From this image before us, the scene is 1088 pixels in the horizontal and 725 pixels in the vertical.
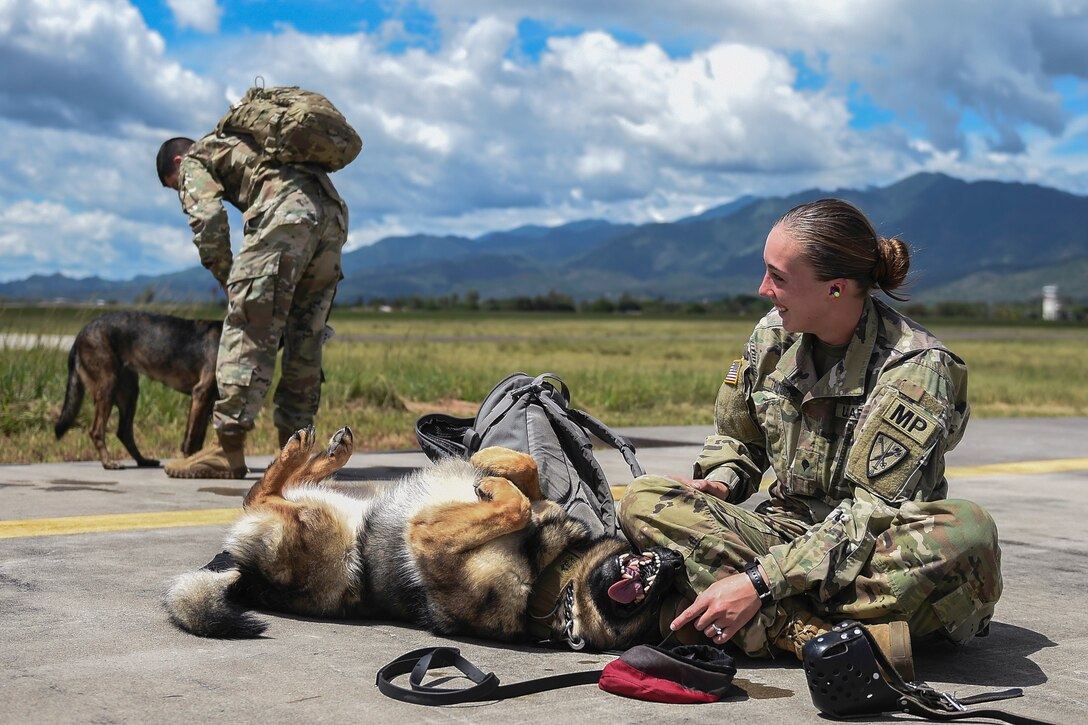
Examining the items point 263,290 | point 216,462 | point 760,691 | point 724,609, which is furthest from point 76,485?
point 760,691

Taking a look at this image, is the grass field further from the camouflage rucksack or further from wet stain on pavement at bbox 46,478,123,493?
the camouflage rucksack

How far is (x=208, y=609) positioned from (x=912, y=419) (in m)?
2.27

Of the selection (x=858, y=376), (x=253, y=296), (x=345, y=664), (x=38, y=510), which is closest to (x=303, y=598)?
(x=345, y=664)

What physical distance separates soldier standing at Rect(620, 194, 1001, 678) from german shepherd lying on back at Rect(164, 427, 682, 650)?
20cm

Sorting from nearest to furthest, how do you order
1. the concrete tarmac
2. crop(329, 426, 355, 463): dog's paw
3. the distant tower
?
the concrete tarmac → crop(329, 426, 355, 463): dog's paw → the distant tower

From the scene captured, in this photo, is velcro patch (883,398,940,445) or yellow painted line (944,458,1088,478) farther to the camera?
yellow painted line (944,458,1088,478)

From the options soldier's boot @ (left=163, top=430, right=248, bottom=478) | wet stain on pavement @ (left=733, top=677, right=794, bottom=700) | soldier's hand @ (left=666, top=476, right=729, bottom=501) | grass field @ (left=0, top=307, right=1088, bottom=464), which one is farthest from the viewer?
grass field @ (left=0, top=307, right=1088, bottom=464)

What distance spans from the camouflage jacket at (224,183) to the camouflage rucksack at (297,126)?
0.09 m

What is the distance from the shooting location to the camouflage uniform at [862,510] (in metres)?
3.46

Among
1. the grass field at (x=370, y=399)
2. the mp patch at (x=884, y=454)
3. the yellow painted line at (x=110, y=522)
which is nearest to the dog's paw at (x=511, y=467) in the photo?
the mp patch at (x=884, y=454)

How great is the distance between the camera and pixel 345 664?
3.42 meters

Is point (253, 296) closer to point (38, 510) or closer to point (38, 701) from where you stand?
point (38, 510)

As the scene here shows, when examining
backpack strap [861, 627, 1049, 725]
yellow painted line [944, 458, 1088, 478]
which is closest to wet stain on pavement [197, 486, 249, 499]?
backpack strap [861, 627, 1049, 725]

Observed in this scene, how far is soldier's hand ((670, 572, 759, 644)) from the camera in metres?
3.42
